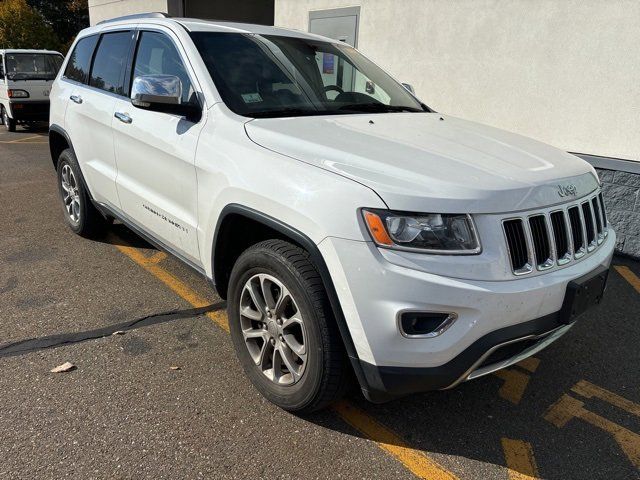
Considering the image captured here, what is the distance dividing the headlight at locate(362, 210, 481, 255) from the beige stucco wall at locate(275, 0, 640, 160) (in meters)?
4.27

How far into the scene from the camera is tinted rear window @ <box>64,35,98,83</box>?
4492 mm

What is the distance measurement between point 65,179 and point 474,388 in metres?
4.12

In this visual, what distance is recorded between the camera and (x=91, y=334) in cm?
330

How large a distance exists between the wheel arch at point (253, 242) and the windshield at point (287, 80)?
0.59 m

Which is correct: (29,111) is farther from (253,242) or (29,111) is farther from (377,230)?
(377,230)

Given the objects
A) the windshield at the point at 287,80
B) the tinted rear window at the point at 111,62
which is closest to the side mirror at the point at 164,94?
the windshield at the point at 287,80

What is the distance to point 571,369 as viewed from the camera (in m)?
3.17

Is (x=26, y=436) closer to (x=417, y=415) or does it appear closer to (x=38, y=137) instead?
(x=417, y=415)

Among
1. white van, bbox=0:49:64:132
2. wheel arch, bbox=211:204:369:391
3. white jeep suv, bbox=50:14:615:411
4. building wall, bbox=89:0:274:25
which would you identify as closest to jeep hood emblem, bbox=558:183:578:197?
white jeep suv, bbox=50:14:615:411

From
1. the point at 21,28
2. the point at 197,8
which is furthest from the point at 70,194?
the point at 21,28

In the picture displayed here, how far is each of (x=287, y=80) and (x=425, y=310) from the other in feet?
5.87

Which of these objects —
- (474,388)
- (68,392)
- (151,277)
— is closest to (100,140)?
(151,277)

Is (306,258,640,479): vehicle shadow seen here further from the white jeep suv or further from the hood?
the hood

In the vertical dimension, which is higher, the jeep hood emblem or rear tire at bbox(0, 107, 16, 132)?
the jeep hood emblem
